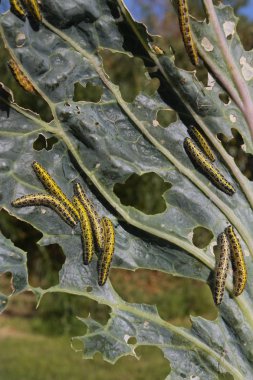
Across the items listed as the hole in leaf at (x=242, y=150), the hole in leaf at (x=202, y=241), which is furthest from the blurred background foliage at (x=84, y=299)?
the hole in leaf at (x=242, y=150)

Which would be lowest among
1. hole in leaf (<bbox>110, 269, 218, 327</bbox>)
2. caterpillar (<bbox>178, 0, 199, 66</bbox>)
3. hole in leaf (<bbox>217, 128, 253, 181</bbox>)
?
hole in leaf (<bbox>110, 269, 218, 327</bbox>)

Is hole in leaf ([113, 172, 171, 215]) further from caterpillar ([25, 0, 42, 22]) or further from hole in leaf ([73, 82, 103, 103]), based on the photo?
caterpillar ([25, 0, 42, 22])

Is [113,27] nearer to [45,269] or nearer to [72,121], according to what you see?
[72,121]

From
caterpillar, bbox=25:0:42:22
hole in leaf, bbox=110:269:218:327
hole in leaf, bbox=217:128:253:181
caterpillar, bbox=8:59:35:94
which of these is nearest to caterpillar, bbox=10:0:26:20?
caterpillar, bbox=25:0:42:22

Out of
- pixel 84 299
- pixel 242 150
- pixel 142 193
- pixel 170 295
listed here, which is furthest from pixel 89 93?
pixel 242 150

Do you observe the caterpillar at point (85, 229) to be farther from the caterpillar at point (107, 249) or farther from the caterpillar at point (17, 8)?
the caterpillar at point (17, 8)
